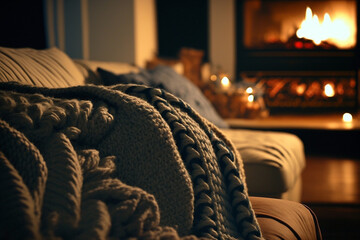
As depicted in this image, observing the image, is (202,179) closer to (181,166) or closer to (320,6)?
(181,166)

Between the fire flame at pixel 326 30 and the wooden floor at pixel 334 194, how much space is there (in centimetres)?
165

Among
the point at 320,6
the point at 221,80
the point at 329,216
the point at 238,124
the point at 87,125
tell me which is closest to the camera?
→ the point at 87,125

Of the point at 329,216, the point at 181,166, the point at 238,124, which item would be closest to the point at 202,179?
the point at 181,166

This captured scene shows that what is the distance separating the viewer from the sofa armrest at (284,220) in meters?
0.78

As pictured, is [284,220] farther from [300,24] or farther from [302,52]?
[300,24]

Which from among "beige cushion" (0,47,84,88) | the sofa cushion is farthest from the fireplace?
"beige cushion" (0,47,84,88)

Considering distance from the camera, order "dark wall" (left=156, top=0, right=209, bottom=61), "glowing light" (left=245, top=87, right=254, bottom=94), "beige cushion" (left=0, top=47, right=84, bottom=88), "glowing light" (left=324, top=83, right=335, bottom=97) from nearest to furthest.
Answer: "beige cushion" (left=0, top=47, right=84, bottom=88) → "glowing light" (left=245, top=87, right=254, bottom=94) → "glowing light" (left=324, top=83, right=335, bottom=97) → "dark wall" (left=156, top=0, right=209, bottom=61)

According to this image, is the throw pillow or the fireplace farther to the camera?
the fireplace

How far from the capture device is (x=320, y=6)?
14.9 ft

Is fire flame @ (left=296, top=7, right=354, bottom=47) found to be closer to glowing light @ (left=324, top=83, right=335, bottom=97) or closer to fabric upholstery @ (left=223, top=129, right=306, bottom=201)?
glowing light @ (left=324, top=83, right=335, bottom=97)

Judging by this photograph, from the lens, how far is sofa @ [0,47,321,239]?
48cm

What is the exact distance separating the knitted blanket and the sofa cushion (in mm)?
956

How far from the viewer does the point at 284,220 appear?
0.82 meters

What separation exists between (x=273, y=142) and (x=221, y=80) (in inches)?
74.2
